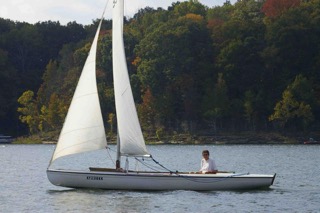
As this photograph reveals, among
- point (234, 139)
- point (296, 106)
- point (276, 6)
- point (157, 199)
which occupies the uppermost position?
point (276, 6)

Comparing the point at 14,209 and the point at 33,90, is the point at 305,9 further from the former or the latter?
the point at 14,209

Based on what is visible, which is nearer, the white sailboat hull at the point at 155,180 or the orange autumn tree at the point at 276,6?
the white sailboat hull at the point at 155,180

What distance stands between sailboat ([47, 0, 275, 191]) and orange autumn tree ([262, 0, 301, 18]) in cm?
9339

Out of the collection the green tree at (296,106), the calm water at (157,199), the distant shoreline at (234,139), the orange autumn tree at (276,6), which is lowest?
the calm water at (157,199)

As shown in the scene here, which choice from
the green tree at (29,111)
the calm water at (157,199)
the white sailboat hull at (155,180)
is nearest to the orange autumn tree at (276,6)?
the green tree at (29,111)

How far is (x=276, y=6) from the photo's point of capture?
454 feet

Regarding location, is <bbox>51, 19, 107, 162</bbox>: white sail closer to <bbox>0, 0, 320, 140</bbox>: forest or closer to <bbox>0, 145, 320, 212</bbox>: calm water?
<bbox>0, 145, 320, 212</bbox>: calm water

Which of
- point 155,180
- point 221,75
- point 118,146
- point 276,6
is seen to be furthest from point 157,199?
point 276,6

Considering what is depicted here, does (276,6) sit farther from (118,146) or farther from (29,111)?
(118,146)

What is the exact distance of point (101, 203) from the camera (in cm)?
4047

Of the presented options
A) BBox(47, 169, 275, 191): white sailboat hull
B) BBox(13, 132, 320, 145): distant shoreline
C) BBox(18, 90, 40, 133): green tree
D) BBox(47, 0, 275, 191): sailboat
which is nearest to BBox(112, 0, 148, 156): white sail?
BBox(47, 0, 275, 191): sailboat

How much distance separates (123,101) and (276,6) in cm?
9644

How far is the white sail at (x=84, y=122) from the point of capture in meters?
43.7

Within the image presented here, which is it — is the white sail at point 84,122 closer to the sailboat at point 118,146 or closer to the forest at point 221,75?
the sailboat at point 118,146
